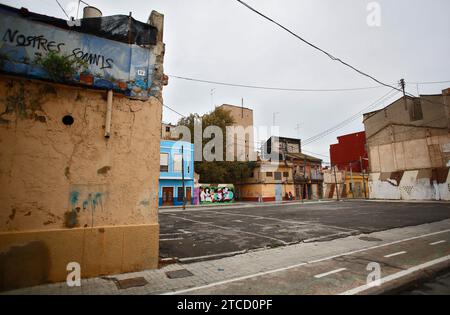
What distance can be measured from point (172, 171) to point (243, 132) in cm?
2405

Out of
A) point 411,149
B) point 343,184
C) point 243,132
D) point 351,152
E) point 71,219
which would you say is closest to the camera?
point 71,219

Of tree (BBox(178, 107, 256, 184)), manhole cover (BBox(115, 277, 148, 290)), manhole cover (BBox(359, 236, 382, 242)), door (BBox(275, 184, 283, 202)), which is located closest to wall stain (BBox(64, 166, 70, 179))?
manhole cover (BBox(115, 277, 148, 290))

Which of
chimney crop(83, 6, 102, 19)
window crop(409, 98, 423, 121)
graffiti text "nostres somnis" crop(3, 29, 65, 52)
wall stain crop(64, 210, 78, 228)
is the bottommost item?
wall stain crop(64, 210, 78, 228)

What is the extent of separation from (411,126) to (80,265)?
123 ft

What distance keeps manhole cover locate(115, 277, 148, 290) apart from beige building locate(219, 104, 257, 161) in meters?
39.3

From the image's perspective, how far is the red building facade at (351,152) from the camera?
144ft

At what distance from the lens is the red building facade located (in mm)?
44031

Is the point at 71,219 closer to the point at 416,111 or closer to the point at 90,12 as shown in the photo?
the point at 90,12

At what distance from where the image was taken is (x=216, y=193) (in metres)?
34.5

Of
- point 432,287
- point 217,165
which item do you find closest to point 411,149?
point 217,165

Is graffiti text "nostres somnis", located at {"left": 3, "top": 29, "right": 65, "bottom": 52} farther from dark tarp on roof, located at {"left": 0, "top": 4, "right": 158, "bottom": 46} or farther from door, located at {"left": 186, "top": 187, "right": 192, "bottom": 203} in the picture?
door, located at {"left": 186, "top": 187, "right": 192, "bottom": 203}

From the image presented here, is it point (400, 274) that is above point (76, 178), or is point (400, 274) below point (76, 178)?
below

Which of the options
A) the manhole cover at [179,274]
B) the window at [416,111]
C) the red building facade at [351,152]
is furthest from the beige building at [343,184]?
the manhole cover at [179,274]
